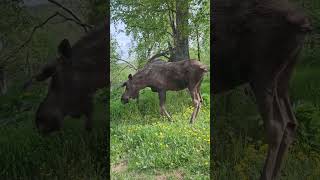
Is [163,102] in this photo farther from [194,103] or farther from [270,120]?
[270,120]

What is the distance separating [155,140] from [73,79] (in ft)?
4.25

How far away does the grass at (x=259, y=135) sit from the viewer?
16.6 ft

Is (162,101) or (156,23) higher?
(156,23)

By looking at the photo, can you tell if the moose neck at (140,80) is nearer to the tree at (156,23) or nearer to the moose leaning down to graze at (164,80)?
the moose leaning down to graze at (164,80)

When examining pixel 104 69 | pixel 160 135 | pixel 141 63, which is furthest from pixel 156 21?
pixel 160 135

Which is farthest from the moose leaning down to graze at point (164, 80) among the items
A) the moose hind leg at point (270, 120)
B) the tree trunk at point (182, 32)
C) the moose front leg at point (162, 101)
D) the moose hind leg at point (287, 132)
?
the moose hind leg at point (287, 132)

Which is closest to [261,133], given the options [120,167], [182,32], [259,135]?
[259,135]

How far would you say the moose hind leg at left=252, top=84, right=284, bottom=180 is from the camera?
4.96m

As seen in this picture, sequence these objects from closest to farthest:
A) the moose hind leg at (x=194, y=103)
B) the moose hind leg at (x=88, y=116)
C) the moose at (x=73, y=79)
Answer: the moose at (x=73, y=79), the moose hind leg at (x=88, y=116), the moose hind leg at (x=194, y=103)

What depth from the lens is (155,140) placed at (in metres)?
5.74

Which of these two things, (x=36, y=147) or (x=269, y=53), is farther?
(x=36, y=147)

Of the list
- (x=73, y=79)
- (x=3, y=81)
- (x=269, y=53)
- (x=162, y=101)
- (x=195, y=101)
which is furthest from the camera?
(x=162, y=101)

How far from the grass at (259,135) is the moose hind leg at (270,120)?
3.1 inches

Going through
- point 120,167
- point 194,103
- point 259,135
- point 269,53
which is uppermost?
point 269,53
